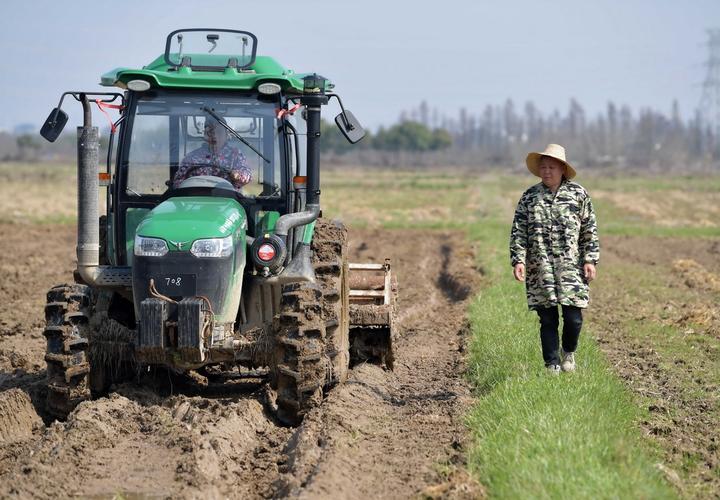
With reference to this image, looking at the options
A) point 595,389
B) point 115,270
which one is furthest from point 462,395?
point 115,270

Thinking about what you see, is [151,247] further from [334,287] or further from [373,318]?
[373,318]

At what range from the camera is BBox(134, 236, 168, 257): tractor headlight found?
26.5 feet

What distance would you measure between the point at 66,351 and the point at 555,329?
404 cm

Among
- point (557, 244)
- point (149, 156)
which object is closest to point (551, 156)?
point (557, 244)

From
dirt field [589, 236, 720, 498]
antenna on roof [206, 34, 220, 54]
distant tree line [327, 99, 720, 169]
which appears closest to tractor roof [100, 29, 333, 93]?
antenna on roof [206, 34, 220, 54]

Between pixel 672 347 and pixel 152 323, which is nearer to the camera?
pixel 152 323

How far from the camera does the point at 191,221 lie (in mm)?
8211

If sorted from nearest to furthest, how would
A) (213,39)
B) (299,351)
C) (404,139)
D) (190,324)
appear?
(190,324), (299,351), (213,39), (404,139)

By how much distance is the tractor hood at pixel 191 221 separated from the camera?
26.5ft

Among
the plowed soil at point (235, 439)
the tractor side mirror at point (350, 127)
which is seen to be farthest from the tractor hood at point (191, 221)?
the plowed soil at point (235, 439)

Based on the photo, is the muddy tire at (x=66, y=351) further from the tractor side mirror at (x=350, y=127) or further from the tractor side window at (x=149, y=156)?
the tractor side mirror at (x=350, y=127)

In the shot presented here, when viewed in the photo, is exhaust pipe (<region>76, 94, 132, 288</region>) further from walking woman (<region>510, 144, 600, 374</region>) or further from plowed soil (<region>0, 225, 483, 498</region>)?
walking woman (<region>510, 144, 600, 374</region>)

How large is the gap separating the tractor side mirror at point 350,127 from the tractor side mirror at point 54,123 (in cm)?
231

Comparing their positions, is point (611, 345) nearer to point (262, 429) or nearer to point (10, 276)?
point (262, 429)
